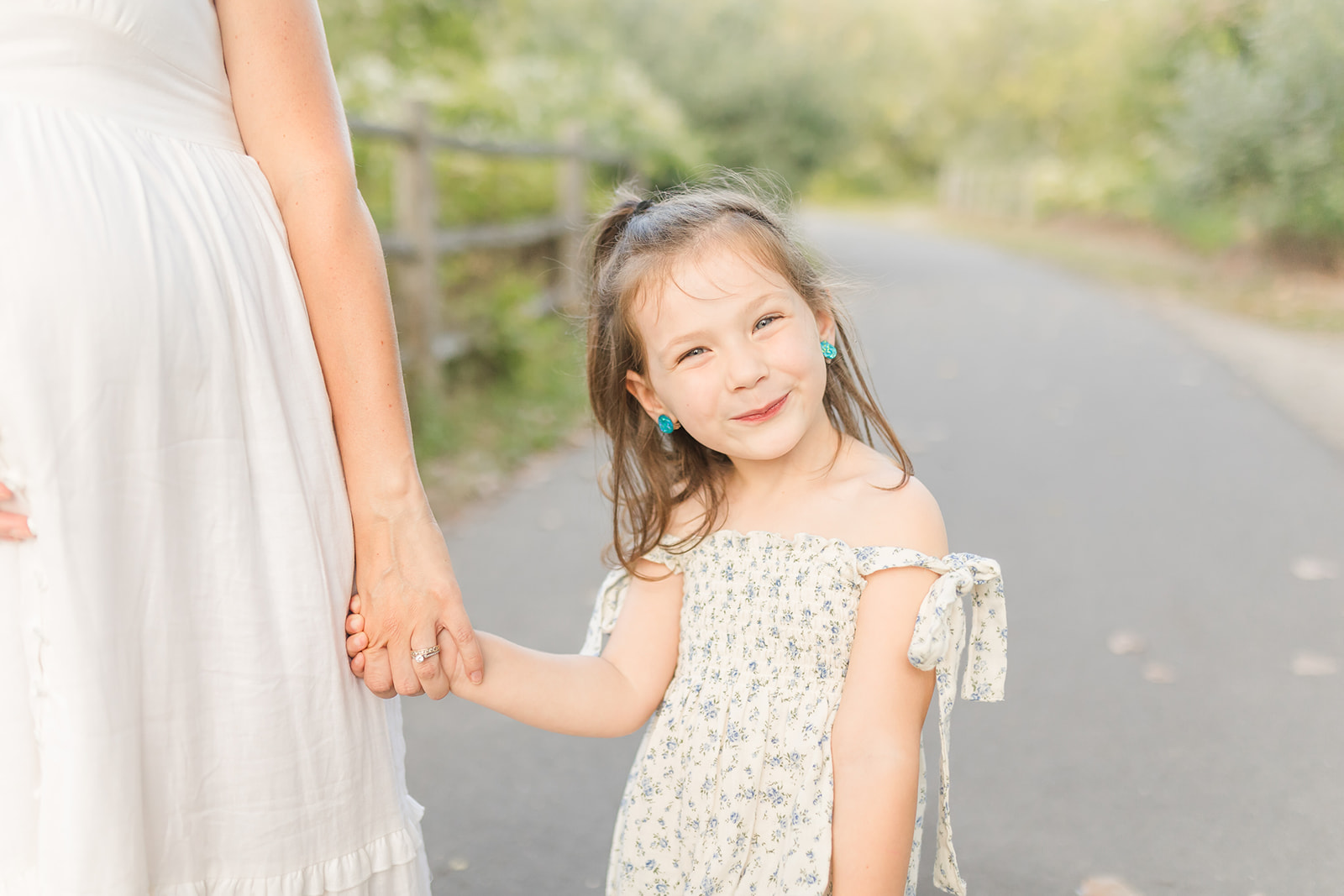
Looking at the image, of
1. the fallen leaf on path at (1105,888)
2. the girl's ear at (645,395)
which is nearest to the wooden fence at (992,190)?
the fallen leaf on path at (1105,888)

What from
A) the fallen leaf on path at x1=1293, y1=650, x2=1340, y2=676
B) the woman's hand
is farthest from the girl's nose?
the fallen leaf on path at x1=1293, y1=650, x2=1340, y2=676

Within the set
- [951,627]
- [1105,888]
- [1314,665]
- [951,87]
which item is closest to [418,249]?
[1314,665]

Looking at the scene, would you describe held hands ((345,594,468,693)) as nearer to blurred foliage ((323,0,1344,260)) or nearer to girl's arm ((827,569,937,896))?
girl's arm ((827,569,937,896))

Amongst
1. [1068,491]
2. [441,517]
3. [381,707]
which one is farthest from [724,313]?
[1068,491]

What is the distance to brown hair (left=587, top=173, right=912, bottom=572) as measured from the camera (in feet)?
5.91

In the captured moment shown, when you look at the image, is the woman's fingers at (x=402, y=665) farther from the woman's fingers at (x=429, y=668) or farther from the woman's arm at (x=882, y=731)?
the woman's arm at (x=882, y=731)

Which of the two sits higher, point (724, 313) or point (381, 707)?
point (724, 313)

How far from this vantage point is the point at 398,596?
136cm

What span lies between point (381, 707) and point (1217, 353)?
29.8 ft

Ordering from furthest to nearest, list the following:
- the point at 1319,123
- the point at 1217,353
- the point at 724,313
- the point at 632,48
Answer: the point at 632,48 → the point at 1319,123 → the point at 1217,353 → the point at 724,313

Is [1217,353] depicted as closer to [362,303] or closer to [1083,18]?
[362,303]

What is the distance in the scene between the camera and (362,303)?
1.34 m

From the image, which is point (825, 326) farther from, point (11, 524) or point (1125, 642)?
point (1125, 642)

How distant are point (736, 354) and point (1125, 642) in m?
2.58
